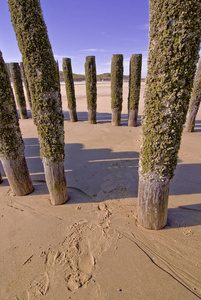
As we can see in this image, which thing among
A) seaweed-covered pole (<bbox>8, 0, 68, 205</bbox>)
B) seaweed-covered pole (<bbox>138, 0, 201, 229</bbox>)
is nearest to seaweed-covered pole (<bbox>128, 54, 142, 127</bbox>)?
seaweed-covered pole (<bbox>8, 0, 68, 205</bbox>)

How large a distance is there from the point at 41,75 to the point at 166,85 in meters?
2.17

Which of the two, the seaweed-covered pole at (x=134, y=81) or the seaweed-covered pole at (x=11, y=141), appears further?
the seaweed-covered pole at (x=134, y=81)

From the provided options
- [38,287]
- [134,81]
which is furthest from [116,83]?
[38,287]

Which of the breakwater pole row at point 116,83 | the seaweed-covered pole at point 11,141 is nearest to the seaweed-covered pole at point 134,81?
the breakwater pole row at point 116,83

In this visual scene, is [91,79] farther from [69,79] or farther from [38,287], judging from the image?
[38,287]

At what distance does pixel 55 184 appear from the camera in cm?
402

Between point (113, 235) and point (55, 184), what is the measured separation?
5.84 ft

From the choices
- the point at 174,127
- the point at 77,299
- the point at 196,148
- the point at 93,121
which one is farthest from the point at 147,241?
the point at 93,121

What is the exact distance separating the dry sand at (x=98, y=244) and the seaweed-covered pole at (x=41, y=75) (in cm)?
130

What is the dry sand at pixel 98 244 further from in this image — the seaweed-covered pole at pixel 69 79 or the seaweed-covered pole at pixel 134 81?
the seaweed-covered pole at pixel 69 79

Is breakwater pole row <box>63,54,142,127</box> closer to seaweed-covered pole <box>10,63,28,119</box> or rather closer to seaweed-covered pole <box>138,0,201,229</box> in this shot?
seaweed-covered pole <box>10,63,28,119</box>

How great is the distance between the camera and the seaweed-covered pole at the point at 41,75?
8.89 ft

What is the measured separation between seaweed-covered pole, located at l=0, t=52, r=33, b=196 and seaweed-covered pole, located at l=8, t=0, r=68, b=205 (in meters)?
0.90

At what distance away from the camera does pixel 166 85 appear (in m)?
2.28
